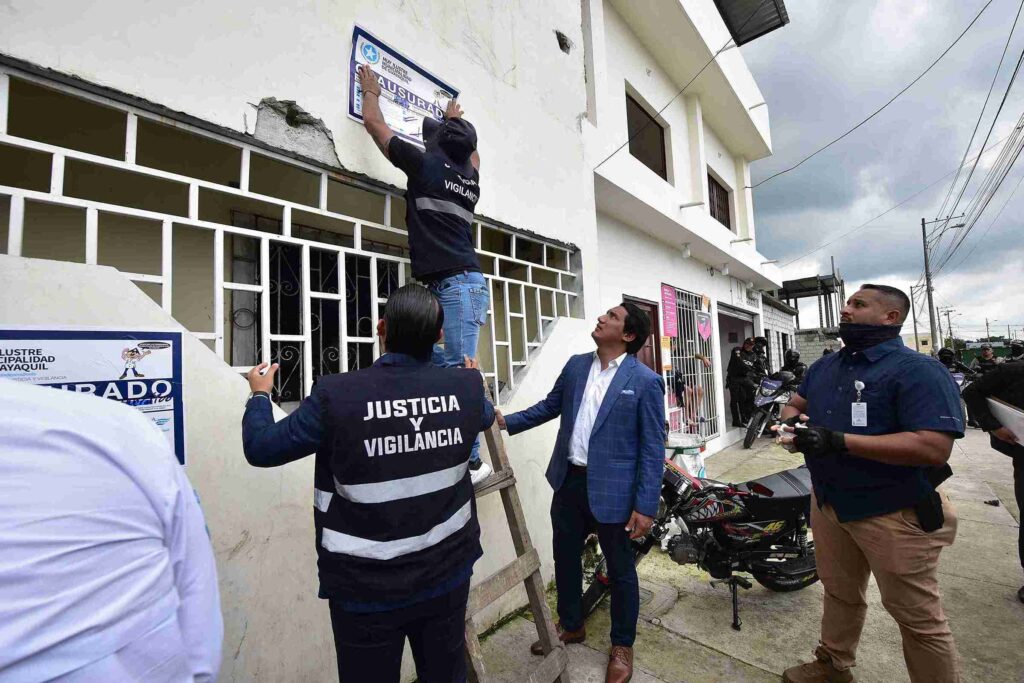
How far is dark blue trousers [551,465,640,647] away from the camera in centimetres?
224

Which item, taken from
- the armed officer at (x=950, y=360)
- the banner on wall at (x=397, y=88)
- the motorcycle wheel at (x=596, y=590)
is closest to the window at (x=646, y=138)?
the banner on wall at (x=397, y=88)

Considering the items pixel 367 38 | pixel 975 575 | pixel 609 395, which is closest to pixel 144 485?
pixel 609 395

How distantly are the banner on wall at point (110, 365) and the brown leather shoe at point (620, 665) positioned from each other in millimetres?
2001

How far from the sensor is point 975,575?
3293mm

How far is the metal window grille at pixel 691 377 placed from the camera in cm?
637

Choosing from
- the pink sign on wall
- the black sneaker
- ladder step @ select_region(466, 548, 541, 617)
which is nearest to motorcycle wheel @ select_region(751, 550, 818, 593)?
ladder step @ select_region(466, 548, 541, 617)

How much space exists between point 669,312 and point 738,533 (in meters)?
4.01

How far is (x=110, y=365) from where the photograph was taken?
4.83 ft

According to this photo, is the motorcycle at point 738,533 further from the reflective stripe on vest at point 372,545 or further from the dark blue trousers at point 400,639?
the reflective stripe on vest at point 372,545

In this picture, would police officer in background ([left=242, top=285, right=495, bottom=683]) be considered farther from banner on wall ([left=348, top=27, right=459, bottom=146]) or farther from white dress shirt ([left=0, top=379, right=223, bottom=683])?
banner on wall ([left=348, top=27, right=459, bottom=146])

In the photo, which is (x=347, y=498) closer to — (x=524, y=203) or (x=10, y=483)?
(x=10, y=483)

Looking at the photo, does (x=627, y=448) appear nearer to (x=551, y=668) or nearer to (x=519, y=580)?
(x=519, y=580)

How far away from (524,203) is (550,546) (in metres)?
2.25

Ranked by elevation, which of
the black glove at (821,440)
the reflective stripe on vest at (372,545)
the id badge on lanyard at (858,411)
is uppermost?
the id badge on lanyard at (858,411)
